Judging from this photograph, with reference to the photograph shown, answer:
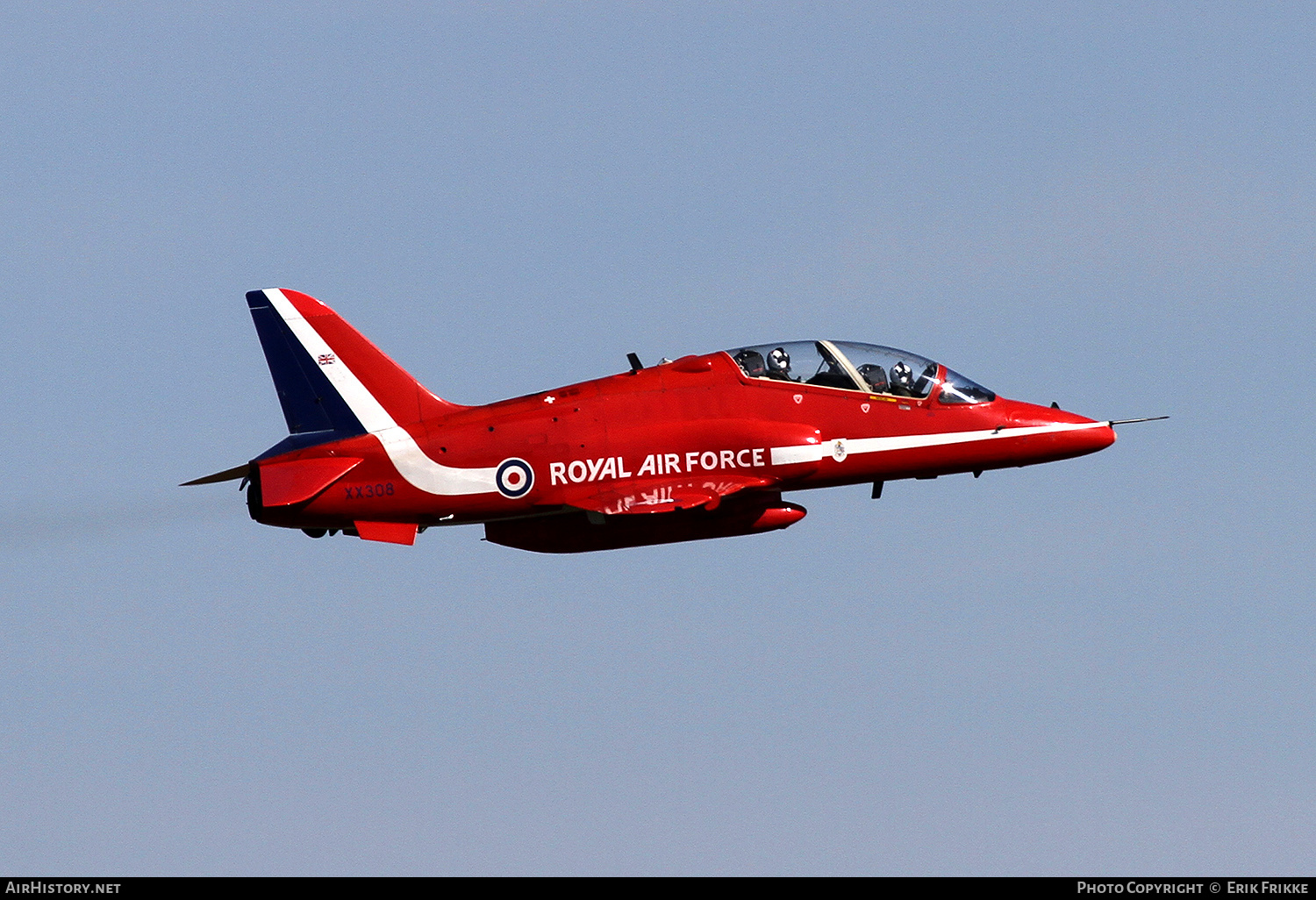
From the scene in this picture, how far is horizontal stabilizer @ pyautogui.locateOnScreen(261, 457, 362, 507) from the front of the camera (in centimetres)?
4450

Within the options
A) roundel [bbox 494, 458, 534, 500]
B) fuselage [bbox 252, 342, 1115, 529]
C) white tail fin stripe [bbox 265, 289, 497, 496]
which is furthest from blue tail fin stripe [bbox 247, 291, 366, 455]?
roundel [bbox 494, 458, 534, 500]

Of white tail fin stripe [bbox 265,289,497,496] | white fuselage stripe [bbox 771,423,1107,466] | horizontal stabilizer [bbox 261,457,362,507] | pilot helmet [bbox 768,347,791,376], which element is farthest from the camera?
pilot helmet [bbox 768,347,791,376]

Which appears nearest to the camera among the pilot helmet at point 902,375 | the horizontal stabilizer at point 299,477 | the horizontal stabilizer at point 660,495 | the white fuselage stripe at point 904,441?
the horizontal stabilizer at point 299,477

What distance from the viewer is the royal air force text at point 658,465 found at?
45344 millimetres

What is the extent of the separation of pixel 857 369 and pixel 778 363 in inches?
63.8

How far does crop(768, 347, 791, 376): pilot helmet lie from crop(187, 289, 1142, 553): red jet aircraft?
34 millimetres

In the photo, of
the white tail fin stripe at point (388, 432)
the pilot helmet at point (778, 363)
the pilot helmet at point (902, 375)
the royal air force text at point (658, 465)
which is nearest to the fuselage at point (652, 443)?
the royal air force text at point (658, 465)

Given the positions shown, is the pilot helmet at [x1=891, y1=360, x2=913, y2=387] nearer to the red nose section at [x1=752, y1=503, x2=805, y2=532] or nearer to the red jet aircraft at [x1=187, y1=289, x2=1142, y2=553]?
the red jet aircraft at [x1=187, y1=289, x2=1142, y2=553]

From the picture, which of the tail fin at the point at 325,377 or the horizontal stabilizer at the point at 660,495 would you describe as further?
the tail fin at the point at 325,377

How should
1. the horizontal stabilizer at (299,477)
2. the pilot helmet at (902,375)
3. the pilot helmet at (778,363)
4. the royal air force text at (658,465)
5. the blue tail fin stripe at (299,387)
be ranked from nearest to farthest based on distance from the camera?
the horizontal stabilizer at (299,477)
the royal air force text at (658,465)
the blue tail fin stripe at (299,387)
the pilot helmet at (778,363)
the pilot helmet at (902,375)

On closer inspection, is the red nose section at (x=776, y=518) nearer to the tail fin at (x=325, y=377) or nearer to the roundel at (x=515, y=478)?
the roundel at (x=515, y=478)

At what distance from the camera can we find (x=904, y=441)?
47.1 meters

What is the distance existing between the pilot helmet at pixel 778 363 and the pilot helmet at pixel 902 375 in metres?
2.18
